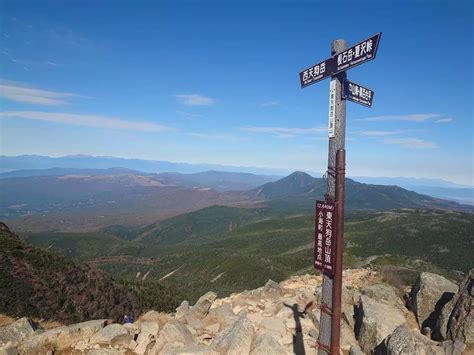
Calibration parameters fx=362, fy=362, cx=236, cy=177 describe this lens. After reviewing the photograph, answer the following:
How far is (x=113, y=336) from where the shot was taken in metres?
14.5

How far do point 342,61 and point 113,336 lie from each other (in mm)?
13163

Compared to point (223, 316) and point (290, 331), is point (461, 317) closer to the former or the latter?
point (290, 331)

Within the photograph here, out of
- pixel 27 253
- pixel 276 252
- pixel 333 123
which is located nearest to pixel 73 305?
pixel 27 253

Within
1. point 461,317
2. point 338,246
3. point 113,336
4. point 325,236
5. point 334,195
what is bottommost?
point 113,336

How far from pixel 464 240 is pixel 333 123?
111990 millimetres

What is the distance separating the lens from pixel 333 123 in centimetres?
941

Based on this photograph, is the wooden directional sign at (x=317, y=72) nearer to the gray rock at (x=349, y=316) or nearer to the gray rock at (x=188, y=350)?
the gray rock at (x=188, y=350)

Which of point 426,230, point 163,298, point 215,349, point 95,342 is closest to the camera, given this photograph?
point 215,349

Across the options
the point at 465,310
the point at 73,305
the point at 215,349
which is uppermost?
the point at 465,310

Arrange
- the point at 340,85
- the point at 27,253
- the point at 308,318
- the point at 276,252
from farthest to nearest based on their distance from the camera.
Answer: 1. the point at 276,252
2. the point at 27,253
3. the point at 308,318
4. the point at 340,85

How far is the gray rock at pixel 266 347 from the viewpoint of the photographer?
44.3 ft

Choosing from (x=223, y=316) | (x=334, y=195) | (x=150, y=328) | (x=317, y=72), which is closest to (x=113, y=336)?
(x=150, y=328)

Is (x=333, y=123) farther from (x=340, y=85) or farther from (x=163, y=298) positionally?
(x=163, y=298)

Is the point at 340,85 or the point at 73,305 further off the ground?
the point at 340,85
